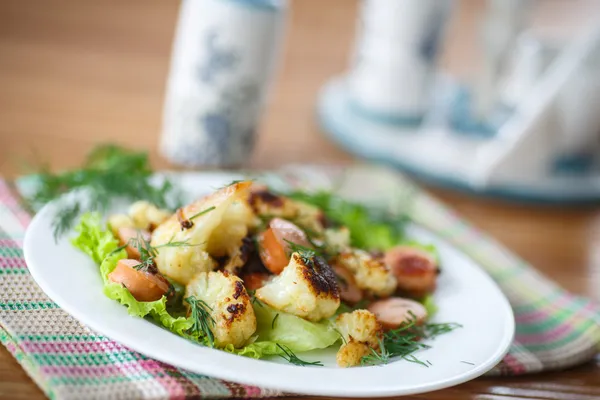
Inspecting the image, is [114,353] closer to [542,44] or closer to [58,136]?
A: [58,136]

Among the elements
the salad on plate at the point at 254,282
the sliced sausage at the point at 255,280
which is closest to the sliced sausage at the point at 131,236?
the salad on plate at the point at 254,282

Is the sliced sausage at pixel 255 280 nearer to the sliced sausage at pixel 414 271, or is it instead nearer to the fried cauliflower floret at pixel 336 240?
the fried cauliflower floret at pixel 336 240

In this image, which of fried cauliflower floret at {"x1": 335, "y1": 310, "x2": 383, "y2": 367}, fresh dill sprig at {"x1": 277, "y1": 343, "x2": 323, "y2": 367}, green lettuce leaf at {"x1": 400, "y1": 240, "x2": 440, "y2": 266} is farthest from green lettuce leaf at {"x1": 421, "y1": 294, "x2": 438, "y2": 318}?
fresh dill sprig at {"x1": 277, "y1": 343, "x2": 323, "y2": 367}

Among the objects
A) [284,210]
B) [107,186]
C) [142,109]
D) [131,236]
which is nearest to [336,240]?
[284,210]

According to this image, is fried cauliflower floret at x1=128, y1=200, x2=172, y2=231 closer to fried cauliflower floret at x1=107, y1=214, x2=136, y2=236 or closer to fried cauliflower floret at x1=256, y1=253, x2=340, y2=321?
fried cauliflower floret at x1=107, y1=214, x2=136, y2=236

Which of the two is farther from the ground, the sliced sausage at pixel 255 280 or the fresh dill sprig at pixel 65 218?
the fresh dill sprig at pixel 65 218

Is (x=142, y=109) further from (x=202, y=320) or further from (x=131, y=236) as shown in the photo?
(x=202, y=320)

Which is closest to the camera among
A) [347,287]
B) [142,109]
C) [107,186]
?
[347,287]
